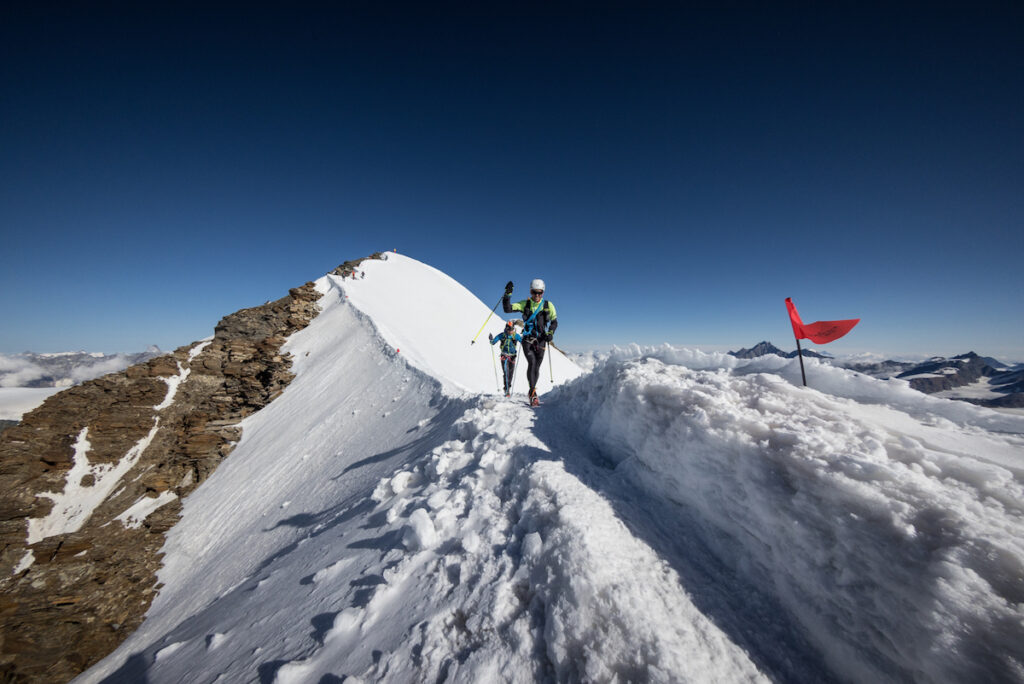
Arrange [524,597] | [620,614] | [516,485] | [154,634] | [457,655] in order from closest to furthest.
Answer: [620,614]
[457,655]
[524,597]
[516,485]
[154,634]

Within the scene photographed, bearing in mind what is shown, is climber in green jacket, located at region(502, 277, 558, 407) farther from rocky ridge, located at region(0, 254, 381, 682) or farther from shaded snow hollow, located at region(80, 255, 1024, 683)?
rocky ridge, located at region(0, 254, 381, 682)

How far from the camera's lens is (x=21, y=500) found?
1331 centimetres

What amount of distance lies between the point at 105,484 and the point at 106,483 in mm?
48

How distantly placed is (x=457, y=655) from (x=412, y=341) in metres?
15.7

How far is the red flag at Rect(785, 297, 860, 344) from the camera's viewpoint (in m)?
4.35

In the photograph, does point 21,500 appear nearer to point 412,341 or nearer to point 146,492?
point 146,492

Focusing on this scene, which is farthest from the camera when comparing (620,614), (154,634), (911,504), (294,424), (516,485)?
(294,424)

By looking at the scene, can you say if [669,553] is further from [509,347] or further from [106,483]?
[106,483]

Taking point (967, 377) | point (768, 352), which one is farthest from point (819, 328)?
point (967, 377)

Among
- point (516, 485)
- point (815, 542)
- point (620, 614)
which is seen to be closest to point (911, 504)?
point (815, 542)

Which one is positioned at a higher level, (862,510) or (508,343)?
(508,343)

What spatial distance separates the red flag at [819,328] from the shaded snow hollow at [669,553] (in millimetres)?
519

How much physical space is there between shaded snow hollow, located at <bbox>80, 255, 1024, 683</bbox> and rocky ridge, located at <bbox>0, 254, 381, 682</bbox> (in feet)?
17.0

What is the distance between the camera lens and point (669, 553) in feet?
10.5
